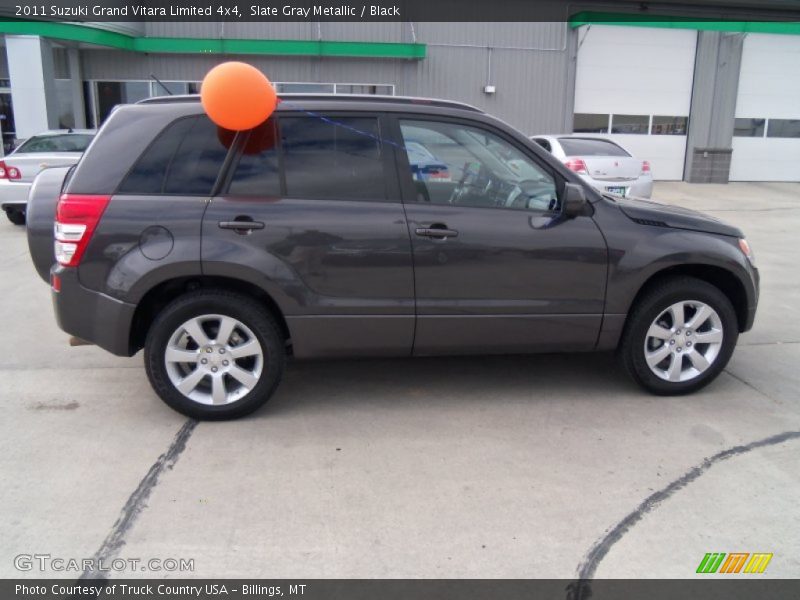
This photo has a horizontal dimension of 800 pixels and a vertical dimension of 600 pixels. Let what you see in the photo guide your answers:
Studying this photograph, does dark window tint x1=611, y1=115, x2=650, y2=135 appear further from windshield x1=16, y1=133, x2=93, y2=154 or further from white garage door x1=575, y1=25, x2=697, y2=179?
windshield x1=16, y1=133, x2=93, y2=154

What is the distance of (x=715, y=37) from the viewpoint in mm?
19328

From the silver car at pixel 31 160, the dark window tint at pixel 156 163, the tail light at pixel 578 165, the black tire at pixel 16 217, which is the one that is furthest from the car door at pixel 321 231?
the black tire at pixel 16 217

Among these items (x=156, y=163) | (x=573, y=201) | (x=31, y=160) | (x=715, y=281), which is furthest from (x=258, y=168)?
(x=31, y=160)

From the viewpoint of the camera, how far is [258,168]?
13.1ft

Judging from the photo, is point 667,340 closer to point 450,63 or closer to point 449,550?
point 449,550

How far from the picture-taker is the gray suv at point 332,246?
12.8 ft

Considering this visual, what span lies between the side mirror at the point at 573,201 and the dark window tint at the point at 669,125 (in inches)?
696

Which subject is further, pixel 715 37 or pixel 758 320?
pixel 715 37

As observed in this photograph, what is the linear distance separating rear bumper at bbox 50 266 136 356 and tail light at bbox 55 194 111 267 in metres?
0.14

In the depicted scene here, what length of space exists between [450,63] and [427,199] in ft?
53.6

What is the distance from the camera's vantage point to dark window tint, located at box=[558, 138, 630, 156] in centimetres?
1138

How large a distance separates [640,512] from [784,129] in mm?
21071

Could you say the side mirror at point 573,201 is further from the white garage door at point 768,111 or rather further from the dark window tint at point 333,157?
the white garage door at point 768,111
